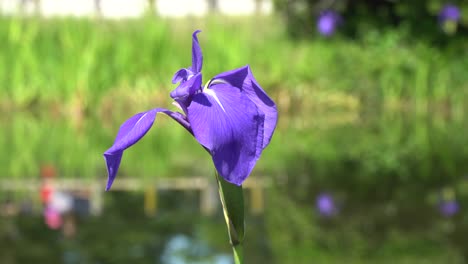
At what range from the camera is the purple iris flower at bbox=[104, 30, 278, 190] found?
2.30 ft

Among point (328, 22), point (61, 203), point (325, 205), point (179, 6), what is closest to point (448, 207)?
point (325, 205)

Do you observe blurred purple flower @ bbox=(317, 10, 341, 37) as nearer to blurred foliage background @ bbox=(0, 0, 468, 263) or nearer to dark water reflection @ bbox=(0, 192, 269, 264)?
blurred foliage background @ bbox=(0, 0, 468, 263)

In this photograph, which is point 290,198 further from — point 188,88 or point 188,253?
point 188,88

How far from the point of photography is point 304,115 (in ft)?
22.8

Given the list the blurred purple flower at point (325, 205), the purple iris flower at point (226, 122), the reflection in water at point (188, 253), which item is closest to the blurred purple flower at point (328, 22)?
the blurred purple flower at point (325, 205)

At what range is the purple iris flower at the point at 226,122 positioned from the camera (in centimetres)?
70

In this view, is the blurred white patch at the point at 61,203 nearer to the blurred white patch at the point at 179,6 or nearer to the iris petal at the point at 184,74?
the iris petal at the point at 184,74

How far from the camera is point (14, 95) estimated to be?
692 cm

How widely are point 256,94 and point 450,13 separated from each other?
6966 mm

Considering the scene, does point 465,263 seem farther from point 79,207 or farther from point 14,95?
point 14,95

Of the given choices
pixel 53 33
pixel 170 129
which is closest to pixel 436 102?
pixel 170 129

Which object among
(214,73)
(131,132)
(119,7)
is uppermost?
(131,132)

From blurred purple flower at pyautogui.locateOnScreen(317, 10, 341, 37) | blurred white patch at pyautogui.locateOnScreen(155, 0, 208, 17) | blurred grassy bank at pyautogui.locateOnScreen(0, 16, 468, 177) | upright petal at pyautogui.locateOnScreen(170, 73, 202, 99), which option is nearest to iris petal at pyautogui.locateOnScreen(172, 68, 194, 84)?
upright petal at pyautogui.locateOnScreen(170, 73, 202, 99)

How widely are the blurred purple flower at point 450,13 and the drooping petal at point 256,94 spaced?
22.8ft
